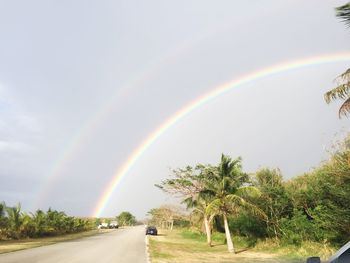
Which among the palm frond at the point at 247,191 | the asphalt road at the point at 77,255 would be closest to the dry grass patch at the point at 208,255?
the asphalt road at the point at 77,255

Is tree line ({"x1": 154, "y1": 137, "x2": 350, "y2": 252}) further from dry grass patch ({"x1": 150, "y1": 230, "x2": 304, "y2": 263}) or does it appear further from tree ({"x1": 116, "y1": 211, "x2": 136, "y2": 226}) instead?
tree ({"x1": 116, "y1": 211, "x2": 136, "y2": 226})

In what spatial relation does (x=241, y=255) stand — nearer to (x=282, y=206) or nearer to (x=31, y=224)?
(x=282, y=206)

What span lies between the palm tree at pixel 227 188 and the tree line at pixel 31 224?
2011 cm

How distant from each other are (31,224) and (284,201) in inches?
1059

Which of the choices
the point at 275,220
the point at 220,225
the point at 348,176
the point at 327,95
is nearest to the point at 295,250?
the point at 275,220

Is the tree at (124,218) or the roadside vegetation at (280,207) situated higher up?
the tree at (124,218)

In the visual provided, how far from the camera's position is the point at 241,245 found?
35.1 metres

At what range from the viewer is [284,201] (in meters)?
29.5

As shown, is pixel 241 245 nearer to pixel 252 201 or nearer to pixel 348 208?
pixel 252 201

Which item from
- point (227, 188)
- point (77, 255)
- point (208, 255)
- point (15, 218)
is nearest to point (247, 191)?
point (227, 188)

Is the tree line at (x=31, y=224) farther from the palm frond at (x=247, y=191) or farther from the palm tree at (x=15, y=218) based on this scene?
the palm frond at (x=247, y=191)

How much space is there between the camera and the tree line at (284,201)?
2291cm

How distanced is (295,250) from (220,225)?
20.8 meters

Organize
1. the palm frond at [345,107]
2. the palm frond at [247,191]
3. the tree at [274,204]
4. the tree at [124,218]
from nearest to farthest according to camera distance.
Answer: the palm frond at [345,107] < the palm frond at [247,191] < the tree at [274,204] < the tree at [124,218]
